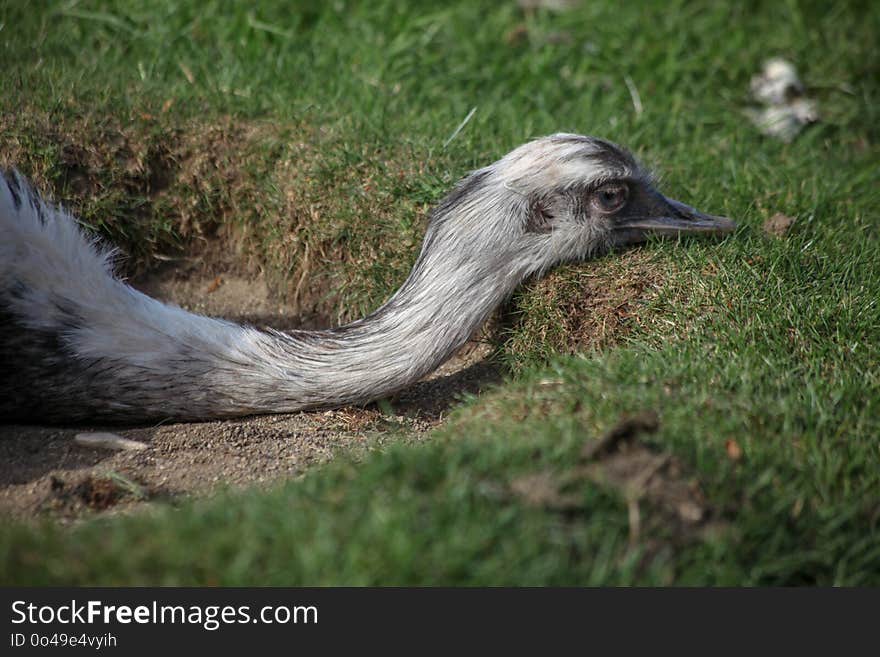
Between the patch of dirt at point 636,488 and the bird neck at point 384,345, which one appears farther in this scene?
the bird neck at point 384,345

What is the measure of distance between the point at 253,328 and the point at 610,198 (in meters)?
1.56

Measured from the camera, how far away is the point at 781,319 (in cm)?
381

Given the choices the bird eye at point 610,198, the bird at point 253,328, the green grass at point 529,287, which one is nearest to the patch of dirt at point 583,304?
the green grass at point 529,287

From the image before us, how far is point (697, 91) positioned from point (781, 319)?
263 cm

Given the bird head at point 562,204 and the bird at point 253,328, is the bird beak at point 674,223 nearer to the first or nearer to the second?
the bird head at point 562,204

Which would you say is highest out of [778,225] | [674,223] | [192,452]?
[674,223]

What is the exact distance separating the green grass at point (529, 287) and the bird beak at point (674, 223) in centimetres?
7

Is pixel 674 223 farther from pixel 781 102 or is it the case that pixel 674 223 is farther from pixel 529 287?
pixel 781 102

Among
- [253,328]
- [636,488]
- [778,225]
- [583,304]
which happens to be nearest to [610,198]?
[583,304]

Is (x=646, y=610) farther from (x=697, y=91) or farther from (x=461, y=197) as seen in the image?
(x=697, y=91)

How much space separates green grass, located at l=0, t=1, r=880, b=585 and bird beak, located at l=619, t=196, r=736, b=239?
66mm

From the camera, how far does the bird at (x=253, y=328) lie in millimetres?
3756

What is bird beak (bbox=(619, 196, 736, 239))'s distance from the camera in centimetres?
425

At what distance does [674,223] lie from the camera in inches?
168
